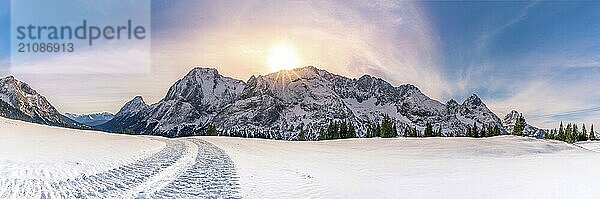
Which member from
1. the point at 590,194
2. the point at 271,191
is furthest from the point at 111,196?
the point at 590,194

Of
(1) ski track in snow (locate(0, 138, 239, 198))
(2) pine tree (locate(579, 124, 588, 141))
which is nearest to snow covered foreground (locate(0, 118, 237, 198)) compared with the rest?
(1) ski track in snow (locate(0, 138, 239, 198))

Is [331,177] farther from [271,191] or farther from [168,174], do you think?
[168,174]

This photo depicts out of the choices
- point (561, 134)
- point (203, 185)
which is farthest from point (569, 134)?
point (203, 185)

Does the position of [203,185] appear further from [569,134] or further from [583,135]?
[583,135]

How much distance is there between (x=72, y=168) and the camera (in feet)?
53.9

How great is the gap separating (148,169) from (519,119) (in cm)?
9205

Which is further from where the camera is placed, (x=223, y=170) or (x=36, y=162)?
(x=36, y=162)

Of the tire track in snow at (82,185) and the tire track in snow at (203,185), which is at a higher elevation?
the tire track in snow at (82,185)

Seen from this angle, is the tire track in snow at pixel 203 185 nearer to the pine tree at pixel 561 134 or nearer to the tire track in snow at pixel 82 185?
the tire track in snow at pixel 82 185

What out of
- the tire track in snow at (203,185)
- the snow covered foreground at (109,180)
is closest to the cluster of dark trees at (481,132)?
the snow covered foreground at (109,180)

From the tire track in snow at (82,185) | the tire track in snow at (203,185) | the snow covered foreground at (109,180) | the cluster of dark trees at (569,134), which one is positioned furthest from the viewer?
the cluster of dark trees at (569,134)

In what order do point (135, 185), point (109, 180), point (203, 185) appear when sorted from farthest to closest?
point (109, 180) → point (203, 185) → point (135, 185)

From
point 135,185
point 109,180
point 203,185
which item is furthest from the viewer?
point 109,180

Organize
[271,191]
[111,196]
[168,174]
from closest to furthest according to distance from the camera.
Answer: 1. [111,196]
2. [271,191]
3. [168,174]
